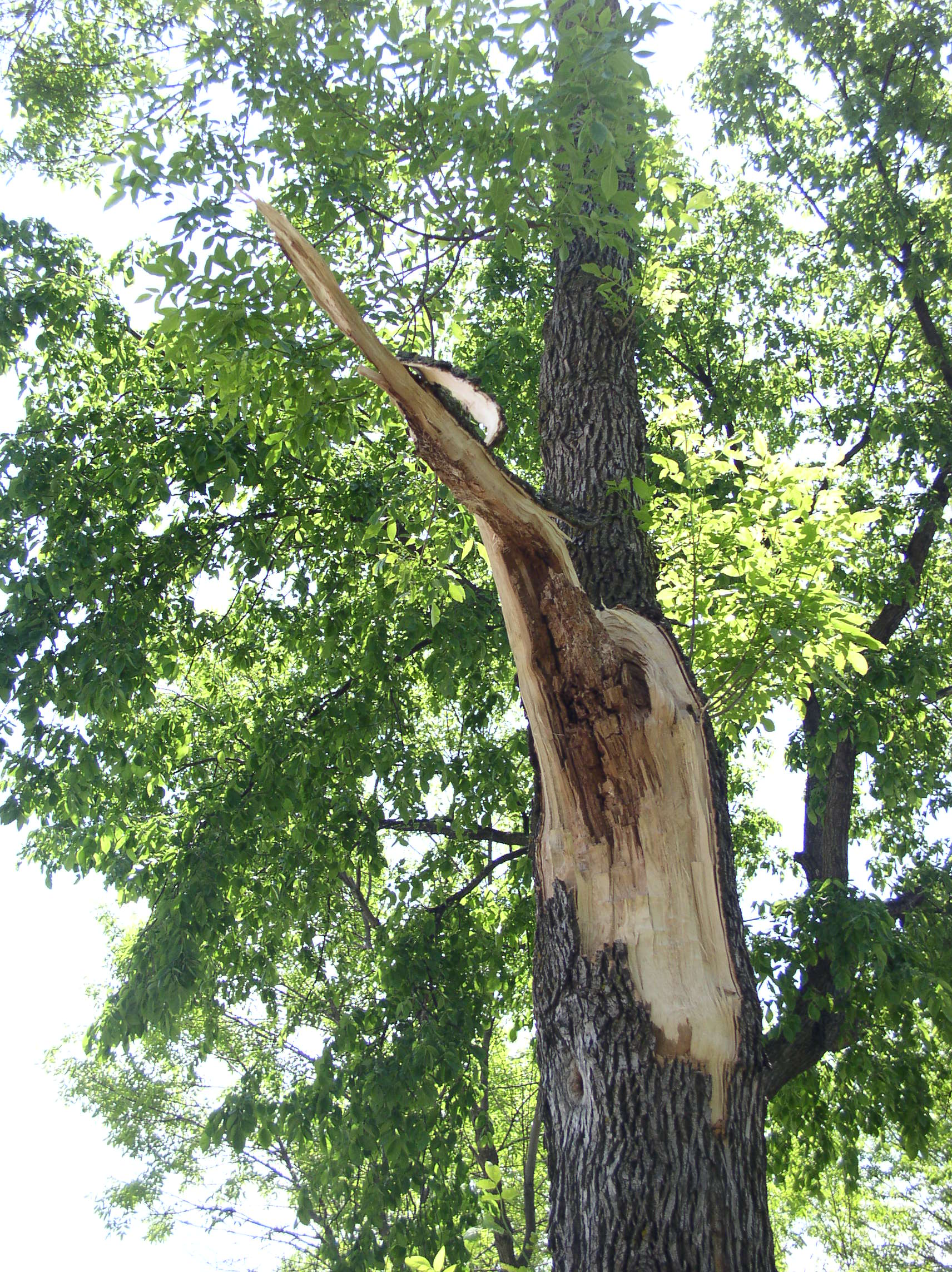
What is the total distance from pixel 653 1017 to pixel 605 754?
0.83m

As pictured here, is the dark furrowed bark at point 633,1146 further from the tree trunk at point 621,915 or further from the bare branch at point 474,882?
the bare branch at point 474,882

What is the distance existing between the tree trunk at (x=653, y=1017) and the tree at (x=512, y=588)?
0.01m

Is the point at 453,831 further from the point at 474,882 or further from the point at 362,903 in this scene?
the point at 362,903

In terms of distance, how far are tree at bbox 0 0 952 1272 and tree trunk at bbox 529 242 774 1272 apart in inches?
0.5

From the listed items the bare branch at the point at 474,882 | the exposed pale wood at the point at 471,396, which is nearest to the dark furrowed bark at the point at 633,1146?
the exposed pale wood at the point at 471,396

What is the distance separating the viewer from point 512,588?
10.6 ft

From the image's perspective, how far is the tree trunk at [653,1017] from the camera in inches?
103

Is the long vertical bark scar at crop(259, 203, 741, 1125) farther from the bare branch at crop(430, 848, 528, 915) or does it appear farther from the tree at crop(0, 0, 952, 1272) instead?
the bare branch at crop(430, 848, 528, 915)

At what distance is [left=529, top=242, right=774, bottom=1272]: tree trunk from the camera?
2.60 meters

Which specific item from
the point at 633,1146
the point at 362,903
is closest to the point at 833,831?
the point at 633,1146

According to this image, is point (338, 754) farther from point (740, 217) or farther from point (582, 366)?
point (740, 217)

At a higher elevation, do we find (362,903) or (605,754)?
(362,903)

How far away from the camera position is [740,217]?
350 inches

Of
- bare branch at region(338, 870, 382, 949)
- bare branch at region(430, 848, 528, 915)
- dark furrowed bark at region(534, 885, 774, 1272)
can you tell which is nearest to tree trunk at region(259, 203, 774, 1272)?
dark furrowed bark at region(534, 885, 774, 1272)
